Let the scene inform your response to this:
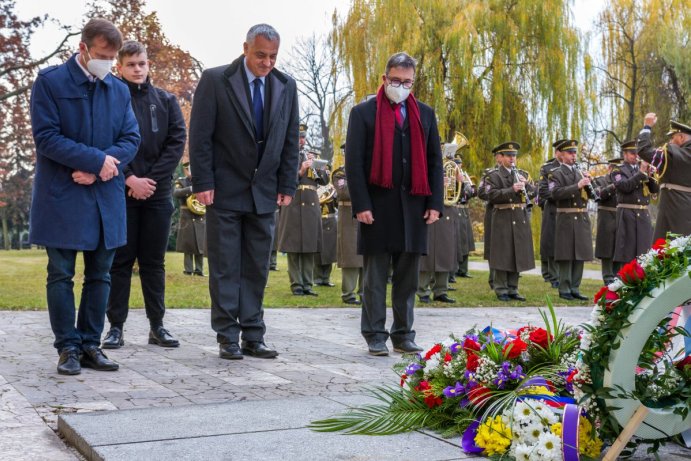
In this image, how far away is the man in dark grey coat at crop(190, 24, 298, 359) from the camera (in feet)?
21.1

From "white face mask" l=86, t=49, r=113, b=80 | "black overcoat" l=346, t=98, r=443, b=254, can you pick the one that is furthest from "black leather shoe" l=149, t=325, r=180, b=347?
"white face mask" l=86, t=49, r=113, b=80

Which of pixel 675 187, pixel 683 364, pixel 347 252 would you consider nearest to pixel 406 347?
pixel 683 364

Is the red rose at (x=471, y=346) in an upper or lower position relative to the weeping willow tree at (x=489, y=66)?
lower

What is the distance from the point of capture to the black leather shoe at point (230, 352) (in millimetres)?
6270

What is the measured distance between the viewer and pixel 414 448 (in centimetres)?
371

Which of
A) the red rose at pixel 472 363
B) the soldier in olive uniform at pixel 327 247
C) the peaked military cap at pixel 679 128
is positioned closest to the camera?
the red rose at pixel 472 363

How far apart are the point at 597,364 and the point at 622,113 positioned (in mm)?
26999

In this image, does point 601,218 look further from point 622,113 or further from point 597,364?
point 622,113

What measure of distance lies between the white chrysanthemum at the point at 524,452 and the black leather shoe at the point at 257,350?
10.2ft

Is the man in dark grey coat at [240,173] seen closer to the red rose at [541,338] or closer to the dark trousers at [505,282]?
the red rose at [541,338]

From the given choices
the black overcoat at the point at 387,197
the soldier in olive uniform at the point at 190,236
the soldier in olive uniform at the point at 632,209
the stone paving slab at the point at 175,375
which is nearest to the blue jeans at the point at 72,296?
the stone paving slab at the point at 175,375

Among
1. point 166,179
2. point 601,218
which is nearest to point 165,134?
point 166,179

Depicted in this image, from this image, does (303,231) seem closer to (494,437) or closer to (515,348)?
(515,348)

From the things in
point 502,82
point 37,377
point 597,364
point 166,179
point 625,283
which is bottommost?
point 37,377
